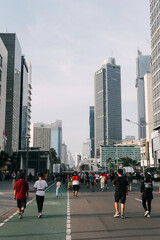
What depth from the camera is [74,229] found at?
8.27 metres

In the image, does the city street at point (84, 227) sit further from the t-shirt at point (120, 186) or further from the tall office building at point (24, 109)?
the tall office building at point (24, 109)

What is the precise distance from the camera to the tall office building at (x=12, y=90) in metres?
108

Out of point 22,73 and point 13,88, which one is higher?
point 22,73

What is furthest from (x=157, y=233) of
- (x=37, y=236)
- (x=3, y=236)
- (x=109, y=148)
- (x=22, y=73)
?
(x=109, y=148)

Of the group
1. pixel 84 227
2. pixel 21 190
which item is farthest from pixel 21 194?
pixel 84 227

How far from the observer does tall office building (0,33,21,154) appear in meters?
108

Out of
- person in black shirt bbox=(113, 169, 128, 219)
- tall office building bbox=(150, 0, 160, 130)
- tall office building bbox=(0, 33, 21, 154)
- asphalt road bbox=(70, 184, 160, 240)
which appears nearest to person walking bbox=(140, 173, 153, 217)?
asphalt road bbox=(70, 184, 160, 240)

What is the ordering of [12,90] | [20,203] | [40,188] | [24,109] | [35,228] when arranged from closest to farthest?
[35,228] < [20,203] < [40,188] < [12,90] < [24,109]

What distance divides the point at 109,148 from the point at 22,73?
91.0m

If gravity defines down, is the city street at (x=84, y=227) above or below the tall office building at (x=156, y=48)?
below

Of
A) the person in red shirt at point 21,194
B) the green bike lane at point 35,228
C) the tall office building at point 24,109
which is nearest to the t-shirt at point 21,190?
the person in red shirt at point 21,194

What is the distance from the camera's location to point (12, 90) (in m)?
111

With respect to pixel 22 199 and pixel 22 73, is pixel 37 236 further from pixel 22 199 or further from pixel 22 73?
pixel 22 73

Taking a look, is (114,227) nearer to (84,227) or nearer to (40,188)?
(84,227)
